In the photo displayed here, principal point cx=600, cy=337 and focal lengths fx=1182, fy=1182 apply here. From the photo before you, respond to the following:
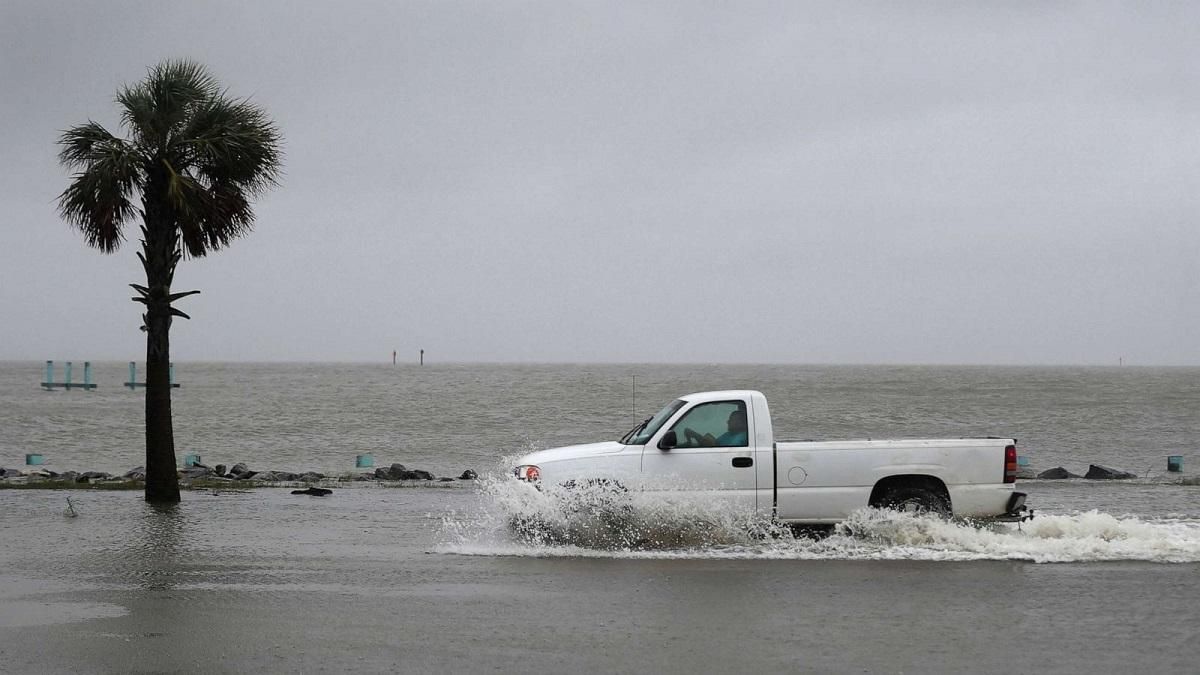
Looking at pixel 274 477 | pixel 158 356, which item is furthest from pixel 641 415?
pixel 158 356

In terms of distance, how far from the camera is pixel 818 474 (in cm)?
1297

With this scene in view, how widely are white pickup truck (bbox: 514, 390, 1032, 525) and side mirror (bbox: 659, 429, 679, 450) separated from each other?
0.04 ft

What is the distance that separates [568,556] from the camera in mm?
12305

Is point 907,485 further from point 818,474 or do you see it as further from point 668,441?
point 668,441

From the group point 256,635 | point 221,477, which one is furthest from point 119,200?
point 256,635

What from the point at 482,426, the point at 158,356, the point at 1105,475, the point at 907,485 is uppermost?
the point at 158,356

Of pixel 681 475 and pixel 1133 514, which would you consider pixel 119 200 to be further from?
pixel 1133 514

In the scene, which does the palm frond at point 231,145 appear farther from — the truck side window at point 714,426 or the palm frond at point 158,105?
the truck side window at point 714,426

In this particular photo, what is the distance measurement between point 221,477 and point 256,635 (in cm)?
1760

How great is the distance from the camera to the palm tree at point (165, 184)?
17.3m

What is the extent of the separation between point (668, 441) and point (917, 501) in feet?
9.12

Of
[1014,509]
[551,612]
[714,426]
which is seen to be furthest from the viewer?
[714,426]

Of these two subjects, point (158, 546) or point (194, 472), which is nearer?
point (158, 546)

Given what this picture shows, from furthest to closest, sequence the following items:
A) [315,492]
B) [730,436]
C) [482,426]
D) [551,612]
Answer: [482,426] → [315,492] → [730,436] → [551,612]
